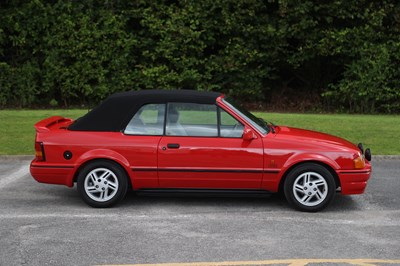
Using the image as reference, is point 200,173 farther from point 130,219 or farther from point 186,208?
point 130,219

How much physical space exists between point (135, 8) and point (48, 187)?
11.4m

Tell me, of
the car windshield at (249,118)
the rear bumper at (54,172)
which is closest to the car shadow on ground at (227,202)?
the rear bumper at (54,172)

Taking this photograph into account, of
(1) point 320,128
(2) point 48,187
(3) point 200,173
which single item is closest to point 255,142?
(3) point 200,173

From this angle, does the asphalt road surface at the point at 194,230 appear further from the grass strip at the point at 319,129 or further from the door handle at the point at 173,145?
the grass strip at the point at 319,129

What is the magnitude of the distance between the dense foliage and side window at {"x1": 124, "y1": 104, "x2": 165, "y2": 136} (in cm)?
1128

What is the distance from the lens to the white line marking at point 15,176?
845 cm

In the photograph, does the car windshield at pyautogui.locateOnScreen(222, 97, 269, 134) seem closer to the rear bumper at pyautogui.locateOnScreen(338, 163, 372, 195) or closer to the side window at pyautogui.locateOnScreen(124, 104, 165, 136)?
the side window at pyautogui.locateOnScreen(124, 104, 165, 136)

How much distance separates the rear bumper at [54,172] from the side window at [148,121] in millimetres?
847

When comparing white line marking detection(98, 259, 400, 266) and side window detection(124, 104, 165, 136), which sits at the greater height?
side window detection(124, 104, 165, 136)

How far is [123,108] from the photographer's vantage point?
718 cm

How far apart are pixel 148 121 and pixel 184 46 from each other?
11.6m

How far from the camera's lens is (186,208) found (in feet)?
23.3

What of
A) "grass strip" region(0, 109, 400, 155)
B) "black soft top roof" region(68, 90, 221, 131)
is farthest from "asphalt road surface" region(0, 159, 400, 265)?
"grass strip" region(0, 109, 400, 155)

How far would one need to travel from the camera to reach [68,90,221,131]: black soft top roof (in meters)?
7.14
